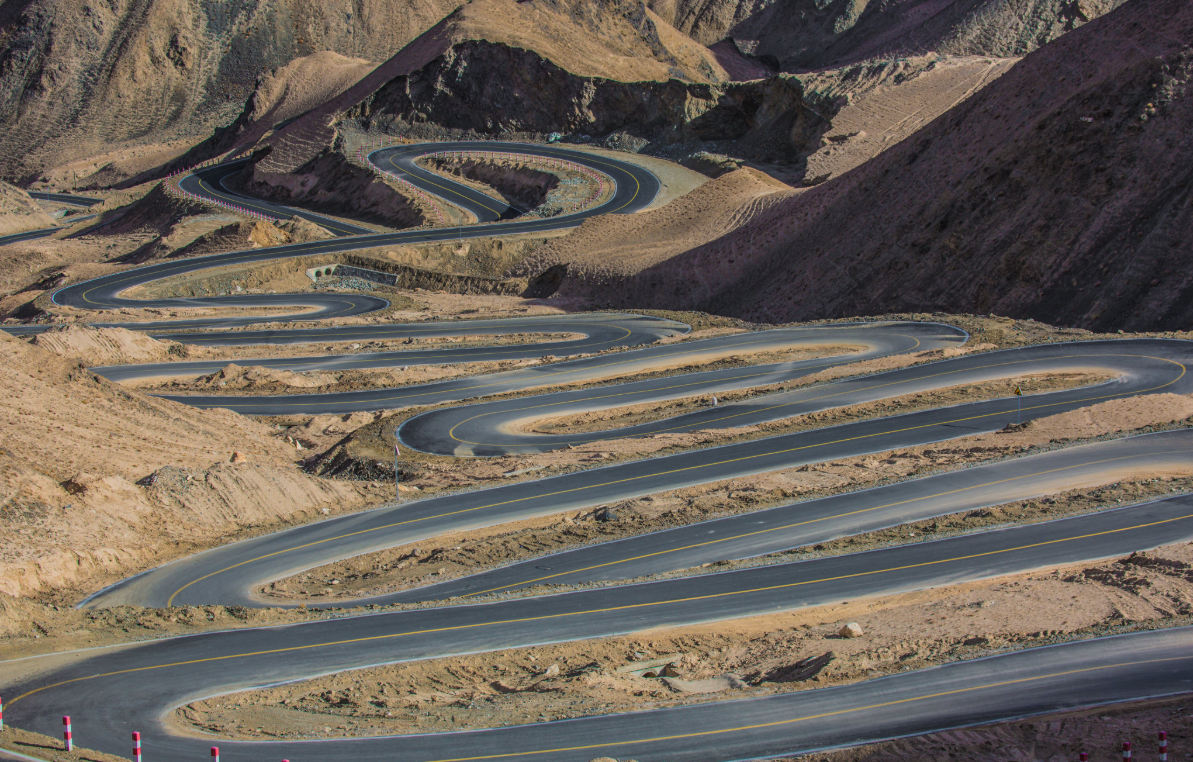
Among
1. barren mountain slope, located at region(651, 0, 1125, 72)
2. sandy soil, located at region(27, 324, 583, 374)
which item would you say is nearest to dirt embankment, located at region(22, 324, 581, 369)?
sandy soil, located at region(27, 324, 583, 374)

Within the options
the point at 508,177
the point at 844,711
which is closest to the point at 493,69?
the point at 508,177

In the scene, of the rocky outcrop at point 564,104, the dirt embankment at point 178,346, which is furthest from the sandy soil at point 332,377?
the rocky outcrop at point 564,104

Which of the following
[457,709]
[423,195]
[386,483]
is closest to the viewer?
[457,709]

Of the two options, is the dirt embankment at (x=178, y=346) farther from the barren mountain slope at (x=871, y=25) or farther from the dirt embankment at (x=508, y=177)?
the barren mountain slope at (x=871, y=25)

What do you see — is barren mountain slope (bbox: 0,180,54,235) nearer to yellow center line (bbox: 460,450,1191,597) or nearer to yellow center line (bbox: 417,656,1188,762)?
yellow center line (bbox: 460,450,1191,597)

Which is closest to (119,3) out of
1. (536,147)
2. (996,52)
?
(536,147)

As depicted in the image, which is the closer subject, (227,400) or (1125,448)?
(1125,448)

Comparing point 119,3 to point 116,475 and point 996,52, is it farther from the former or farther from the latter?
point 116,475
